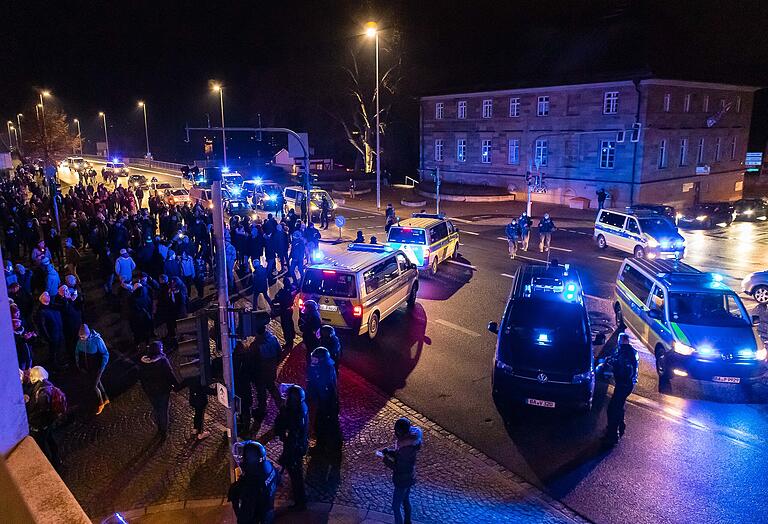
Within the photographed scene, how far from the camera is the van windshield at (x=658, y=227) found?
22234mm

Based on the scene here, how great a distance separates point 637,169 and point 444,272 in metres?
21.2

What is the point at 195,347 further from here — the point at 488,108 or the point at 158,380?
the point at 488,108

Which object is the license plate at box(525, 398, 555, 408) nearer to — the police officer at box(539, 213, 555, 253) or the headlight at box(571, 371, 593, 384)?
the headlight at box(571, 371, 593, 384)

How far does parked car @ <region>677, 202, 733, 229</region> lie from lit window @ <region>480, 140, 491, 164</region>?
631 inches

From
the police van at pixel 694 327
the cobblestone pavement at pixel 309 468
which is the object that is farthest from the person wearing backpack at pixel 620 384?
the police van at pixel 694 327

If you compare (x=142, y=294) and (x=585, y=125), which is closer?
(x=142, y=294)

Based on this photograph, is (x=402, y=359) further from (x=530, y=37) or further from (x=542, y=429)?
(x=530, y=37)

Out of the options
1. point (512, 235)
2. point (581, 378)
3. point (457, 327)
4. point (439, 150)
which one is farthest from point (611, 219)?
point (439, 150)

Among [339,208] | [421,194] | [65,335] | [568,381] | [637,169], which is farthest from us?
[421,194]

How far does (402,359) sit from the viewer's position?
12203mm

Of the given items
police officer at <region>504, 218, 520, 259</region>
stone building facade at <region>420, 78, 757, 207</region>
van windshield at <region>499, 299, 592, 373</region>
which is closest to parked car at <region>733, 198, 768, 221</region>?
stone building facade at <region>420, 78, 757, 207</region>

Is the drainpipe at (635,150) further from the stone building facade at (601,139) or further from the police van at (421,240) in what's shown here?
the police van at (421,240)

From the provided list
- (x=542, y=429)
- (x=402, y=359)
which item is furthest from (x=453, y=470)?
(x=402, y=359)

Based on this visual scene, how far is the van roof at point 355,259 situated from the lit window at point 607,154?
2674 centimetres
